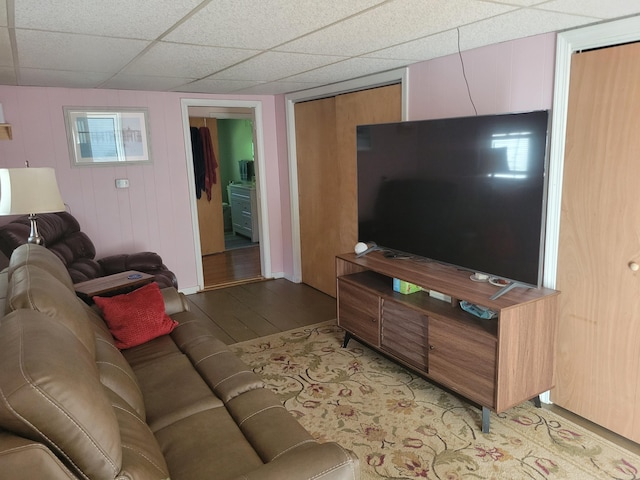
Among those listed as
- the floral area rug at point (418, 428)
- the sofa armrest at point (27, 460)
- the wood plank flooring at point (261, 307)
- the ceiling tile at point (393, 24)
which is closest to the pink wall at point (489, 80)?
the ceiling tile at point (393, 24)

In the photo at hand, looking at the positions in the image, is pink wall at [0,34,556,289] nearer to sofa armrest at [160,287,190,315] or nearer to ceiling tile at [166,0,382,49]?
ceiling tile at [166,0,382,49]

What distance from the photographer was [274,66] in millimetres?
3367

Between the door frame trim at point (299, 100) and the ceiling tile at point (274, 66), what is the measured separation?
0.56m

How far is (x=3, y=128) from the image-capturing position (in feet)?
12.1

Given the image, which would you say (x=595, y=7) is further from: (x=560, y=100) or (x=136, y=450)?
(x=136, y=450)

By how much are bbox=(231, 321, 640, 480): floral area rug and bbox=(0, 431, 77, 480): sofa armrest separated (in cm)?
158

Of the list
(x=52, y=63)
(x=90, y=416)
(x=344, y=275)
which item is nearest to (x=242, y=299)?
(x=344, y=275)

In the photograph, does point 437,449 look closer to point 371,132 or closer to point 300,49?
point 371,132

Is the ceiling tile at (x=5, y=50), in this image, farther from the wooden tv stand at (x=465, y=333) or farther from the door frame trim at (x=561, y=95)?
the door frame trim at (x=561, y=95)

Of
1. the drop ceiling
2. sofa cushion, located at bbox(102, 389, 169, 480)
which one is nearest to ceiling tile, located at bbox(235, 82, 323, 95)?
the drop ceiling

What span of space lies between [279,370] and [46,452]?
7.73 ft

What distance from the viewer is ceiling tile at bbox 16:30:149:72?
2357 mm

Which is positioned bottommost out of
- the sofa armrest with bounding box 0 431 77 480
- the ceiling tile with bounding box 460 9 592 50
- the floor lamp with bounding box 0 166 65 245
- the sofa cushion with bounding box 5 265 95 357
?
the sofa armrest with bounding box 0 431 77 480

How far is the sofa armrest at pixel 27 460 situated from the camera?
97cm
